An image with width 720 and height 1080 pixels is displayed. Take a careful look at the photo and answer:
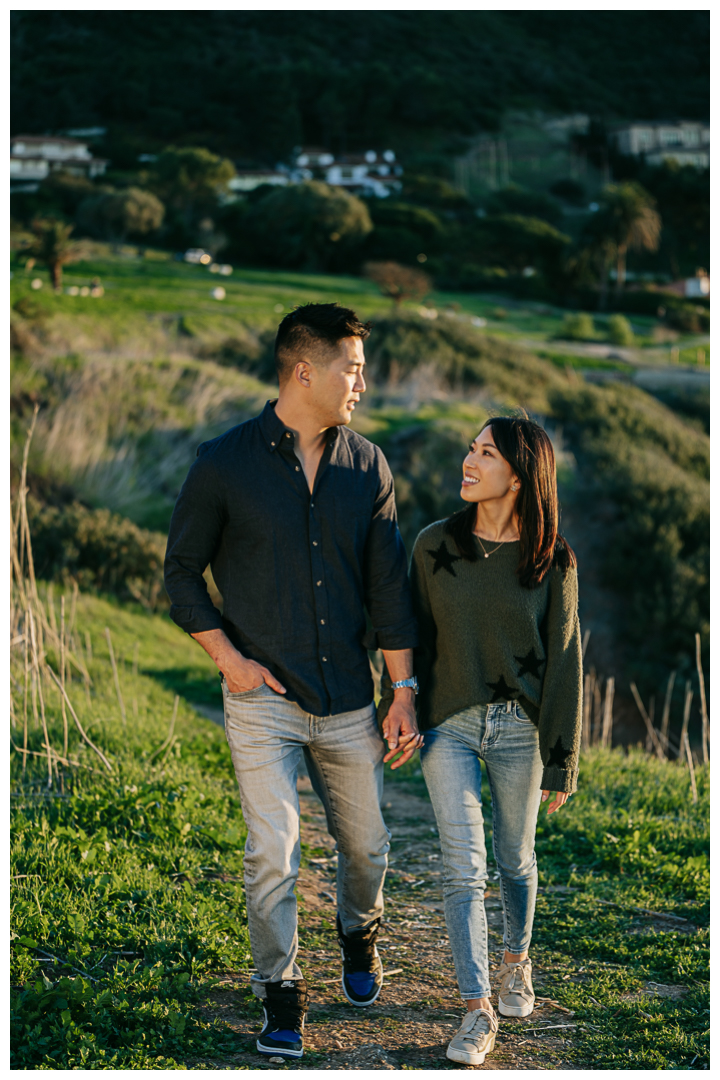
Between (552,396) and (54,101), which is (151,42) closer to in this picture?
(54,101)

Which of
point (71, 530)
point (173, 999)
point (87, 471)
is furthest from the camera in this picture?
Answer: point (87, 471)

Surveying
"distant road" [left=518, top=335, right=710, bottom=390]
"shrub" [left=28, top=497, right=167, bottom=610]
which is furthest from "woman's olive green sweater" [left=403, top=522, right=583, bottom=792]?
"distant road" [left=518, top=335, right=710, bottom=390]

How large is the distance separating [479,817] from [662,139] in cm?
8650

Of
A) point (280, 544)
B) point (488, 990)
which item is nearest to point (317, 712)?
point (280, 544)

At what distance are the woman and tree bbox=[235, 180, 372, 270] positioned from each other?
48.0m

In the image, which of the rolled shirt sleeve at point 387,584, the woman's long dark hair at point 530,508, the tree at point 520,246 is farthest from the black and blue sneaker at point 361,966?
the tree at point 520,246

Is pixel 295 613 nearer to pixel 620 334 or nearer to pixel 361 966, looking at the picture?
pixel 361 966

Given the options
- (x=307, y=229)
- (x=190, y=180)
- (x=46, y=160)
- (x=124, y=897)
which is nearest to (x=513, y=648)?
(x=124, y=897)

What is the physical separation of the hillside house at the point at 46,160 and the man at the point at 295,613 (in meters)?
57.3

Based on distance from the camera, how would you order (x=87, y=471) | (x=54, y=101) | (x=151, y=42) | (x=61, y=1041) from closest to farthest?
(x=61, y=1041) < (x=87, y=471) < (x=54, y=101) < (x=151, y=42)

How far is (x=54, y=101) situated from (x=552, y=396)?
207ft

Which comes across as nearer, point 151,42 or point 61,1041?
point 61,1041

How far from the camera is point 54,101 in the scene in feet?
231

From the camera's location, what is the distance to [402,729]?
135 inches
